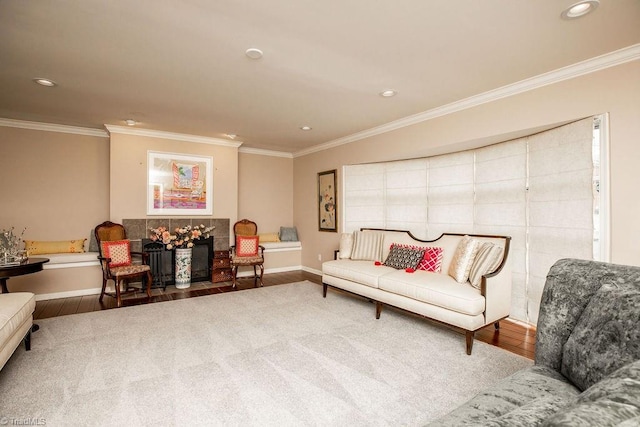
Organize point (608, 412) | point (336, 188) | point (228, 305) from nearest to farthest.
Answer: point (608, 412) → point (228, 305) → point (336, 188)

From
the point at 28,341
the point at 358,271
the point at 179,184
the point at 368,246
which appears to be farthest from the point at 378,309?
the point at 179,184

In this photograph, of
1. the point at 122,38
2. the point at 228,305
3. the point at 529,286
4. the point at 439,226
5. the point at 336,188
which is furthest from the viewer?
the point at 336,188

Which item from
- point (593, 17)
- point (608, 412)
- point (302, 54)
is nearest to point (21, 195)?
point (302, 54)

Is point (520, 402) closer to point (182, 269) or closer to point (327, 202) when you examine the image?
point (327, 202)

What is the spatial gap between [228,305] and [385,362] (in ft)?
8.07

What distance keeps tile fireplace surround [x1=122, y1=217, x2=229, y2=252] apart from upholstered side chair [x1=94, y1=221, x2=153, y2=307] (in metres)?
0.14

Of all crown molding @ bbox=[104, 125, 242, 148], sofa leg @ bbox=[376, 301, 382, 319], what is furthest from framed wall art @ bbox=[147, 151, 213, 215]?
sofa leg @ bbox=[376, 301, 382, 319]

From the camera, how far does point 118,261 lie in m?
4.58

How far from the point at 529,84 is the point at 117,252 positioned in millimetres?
5853

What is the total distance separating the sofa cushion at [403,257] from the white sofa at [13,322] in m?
3.90

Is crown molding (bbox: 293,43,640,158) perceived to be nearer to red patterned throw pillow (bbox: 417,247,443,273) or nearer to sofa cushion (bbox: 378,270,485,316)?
red patterned throw pillow (bbox: 417,247,443,273)

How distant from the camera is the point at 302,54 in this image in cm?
271

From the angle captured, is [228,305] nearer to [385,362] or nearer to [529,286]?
[385,362]

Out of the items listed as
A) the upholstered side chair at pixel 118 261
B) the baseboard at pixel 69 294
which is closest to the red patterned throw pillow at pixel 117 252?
the upholstered side chair at pixel 118 261
